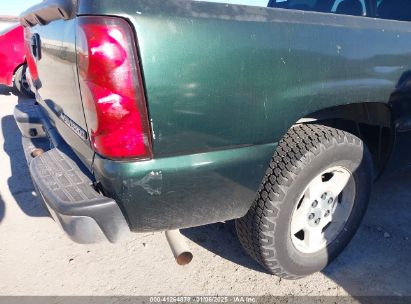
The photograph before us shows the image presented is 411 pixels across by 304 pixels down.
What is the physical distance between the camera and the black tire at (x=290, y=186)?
192 centimetres

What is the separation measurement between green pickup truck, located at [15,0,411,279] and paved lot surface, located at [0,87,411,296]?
239 millimetres

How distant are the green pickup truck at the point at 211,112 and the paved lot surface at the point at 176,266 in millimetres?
239

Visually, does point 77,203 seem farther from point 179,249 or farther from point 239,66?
point 239,66

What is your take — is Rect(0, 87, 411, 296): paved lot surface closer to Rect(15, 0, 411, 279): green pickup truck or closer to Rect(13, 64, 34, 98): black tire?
Rect(15, 0, 411, 279): green pickup truck

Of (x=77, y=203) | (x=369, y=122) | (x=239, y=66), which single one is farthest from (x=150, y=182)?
(x=369, y=122)

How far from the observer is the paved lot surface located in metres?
2.26

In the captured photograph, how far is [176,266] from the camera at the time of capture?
8.07 feet

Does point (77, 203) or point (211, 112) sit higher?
point (211, 112)

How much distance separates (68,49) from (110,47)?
360 millimetres

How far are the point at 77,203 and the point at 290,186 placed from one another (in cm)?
109

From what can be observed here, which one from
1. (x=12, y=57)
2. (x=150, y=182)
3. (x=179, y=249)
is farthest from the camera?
(x=12, y=57)

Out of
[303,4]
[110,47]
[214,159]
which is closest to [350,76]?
[214,159]

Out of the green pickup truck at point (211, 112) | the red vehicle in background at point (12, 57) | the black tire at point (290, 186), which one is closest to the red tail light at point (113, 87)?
the green pickup truck at point (211, 112)

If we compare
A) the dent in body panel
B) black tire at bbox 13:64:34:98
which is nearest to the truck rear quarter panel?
the dent in body panel
